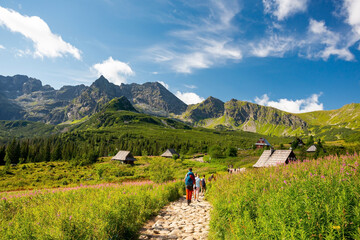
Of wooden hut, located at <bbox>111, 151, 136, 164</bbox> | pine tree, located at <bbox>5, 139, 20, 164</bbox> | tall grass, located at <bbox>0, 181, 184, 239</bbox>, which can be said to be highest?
tall grass, located at <bbox>0, 181, 184, 239</bbox>

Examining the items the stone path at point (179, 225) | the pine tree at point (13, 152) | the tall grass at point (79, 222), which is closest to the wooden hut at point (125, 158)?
the pine tree at point (13, 152)

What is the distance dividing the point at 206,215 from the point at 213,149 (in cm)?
7526

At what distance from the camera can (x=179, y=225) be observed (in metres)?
7.89

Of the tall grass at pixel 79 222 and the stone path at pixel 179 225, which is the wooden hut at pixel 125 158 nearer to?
the stone path at pixel 179 225

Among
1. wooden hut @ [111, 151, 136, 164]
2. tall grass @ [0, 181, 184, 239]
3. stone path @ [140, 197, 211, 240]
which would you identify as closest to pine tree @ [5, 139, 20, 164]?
wooden hut @ [111, 151, 136, 164]

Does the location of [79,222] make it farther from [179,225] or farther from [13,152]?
[13,152]

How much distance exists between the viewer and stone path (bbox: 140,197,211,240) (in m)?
6.74

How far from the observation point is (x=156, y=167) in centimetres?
1902

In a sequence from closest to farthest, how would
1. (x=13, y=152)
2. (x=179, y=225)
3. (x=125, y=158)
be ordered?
(x=179, y=225) < (x=125, y=158) < (x=13, y=152)

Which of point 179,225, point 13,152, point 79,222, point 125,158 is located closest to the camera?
point 79,222

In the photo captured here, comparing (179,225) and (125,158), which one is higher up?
(179,225)

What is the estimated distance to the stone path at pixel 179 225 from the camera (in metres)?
6.74

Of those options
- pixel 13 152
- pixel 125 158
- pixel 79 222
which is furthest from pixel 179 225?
pixel 13 152

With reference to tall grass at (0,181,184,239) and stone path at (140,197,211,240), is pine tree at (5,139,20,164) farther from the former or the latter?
stone path at (140,197,211,240)
